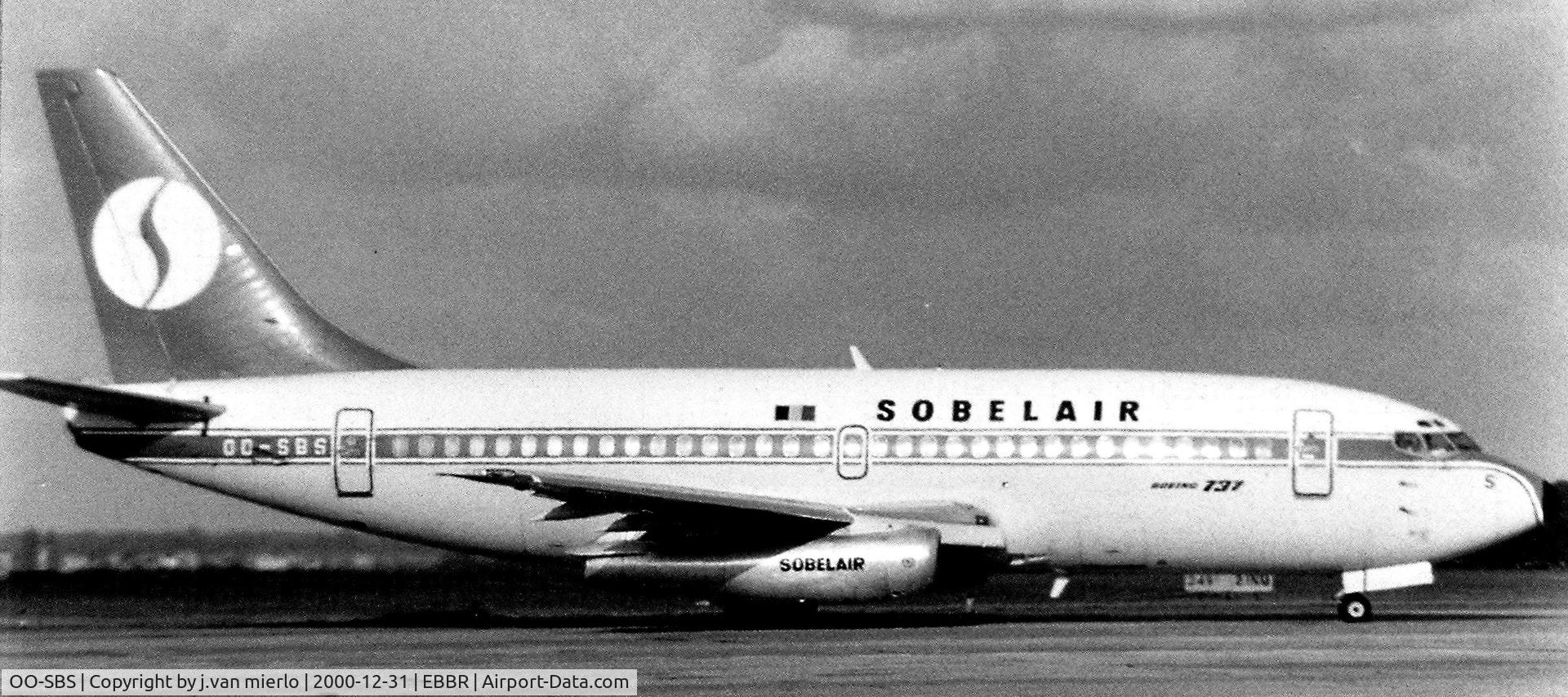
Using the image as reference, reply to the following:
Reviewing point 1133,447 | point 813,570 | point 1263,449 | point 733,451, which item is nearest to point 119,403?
point 733,451

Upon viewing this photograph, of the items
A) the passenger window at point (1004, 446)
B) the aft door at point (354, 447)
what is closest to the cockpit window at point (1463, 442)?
the passenger window at point (1004, 446)

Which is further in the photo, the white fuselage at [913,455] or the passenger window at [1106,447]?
the passenger window at [1106,447]

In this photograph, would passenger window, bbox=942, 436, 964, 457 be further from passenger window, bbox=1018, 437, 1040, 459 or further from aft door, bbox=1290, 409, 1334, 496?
aft door, bbox=1290, 409, 1334, 496

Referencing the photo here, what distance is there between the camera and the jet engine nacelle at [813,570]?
3034cm

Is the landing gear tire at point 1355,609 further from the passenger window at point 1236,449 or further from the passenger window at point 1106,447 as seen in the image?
the passenger window at point 1106,447

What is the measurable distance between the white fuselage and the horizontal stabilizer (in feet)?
0.97

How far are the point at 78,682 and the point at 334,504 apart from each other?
37.7 ft

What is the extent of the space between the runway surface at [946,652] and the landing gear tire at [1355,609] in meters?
0.37

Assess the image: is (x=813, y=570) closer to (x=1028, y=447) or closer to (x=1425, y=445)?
(x=1028, y=447)

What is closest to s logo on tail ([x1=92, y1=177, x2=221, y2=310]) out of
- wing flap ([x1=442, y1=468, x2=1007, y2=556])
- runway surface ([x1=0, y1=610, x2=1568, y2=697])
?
wing flap ([x1=442, y1=468, x2=1007, y2=556])

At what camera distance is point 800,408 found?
33.3m

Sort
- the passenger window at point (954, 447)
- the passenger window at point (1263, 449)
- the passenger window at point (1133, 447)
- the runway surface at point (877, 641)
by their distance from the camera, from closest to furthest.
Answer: the runway surface at point (877, 641) → the passenger window at point (1263, 449) → the passenger window at point (1133, 447) → the passenger window at point (954, 447)

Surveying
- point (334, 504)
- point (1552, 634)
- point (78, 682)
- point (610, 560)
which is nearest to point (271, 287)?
point (334, 504)

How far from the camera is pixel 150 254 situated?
115 ft
